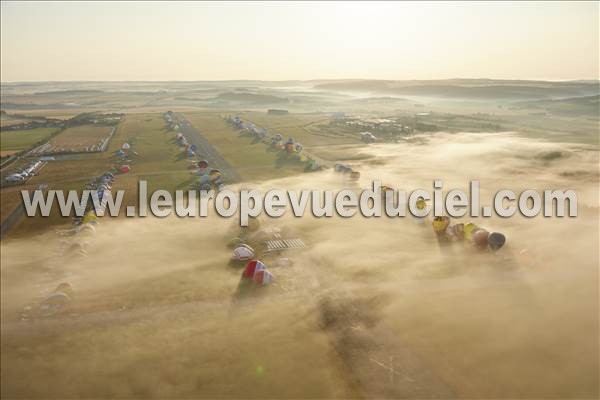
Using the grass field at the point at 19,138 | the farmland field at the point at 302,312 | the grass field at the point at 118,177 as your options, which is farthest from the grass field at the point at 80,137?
the farmland field at the point at 302,312

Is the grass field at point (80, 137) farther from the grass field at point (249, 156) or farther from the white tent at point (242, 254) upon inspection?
the white tent at point (242, 254)

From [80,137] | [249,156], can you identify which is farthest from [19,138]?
[249,156]

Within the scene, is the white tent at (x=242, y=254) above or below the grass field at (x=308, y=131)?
below

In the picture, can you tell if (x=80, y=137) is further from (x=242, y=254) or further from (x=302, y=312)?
(x=302, y=312)

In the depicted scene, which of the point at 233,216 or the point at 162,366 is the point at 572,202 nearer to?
the point at 233,216

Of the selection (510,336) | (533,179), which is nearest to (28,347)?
(510,336)

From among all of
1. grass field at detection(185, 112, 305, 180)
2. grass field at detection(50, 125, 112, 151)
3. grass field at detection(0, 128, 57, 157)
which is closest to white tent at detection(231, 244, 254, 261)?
grass field at detection(185, 112, 305, 180)
